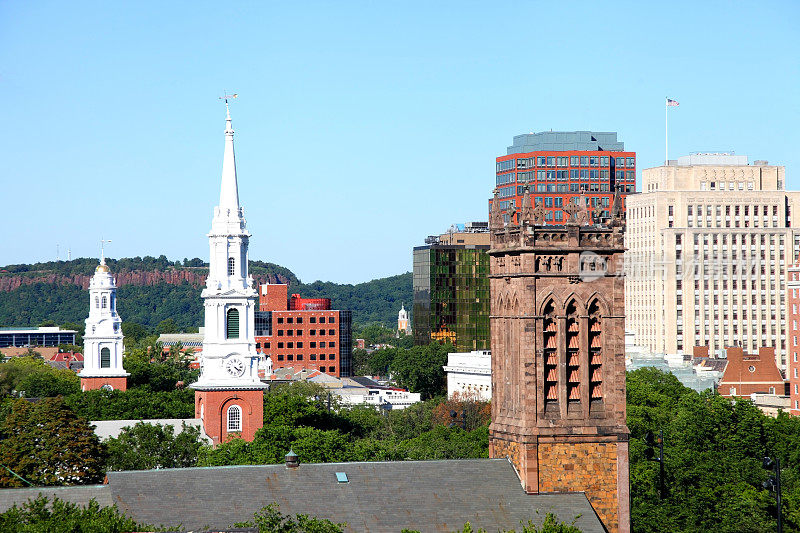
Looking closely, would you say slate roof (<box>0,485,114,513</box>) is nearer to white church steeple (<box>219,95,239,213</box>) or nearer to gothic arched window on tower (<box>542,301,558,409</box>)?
gothic arched window on tower (<box>542,301,558,409</box>)

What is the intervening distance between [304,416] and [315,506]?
72.4 meters

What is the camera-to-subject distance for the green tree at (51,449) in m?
113

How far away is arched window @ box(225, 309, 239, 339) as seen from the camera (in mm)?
146750

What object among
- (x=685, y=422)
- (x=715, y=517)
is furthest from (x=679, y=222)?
(x=715, y=517)

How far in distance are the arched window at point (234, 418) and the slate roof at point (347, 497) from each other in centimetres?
7089

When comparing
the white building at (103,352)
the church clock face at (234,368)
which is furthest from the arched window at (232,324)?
the white building at (103,352)

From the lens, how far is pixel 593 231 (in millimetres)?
77625

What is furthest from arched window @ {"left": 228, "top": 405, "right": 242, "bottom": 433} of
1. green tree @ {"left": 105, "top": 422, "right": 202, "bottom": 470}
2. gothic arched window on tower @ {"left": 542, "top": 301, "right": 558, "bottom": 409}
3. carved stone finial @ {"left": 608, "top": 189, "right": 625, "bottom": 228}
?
carved stone finial @ {"left": 608, "top": 189, "right": 625, "bottom": 228}

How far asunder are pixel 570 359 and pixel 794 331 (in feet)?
362

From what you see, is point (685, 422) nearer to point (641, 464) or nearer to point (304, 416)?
point (641, 464)

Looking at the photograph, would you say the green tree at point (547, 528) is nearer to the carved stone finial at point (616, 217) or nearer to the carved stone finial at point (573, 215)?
the carved stone finial at point (573, 215)

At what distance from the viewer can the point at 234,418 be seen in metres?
144

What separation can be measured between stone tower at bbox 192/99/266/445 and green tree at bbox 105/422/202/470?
16917 millimetres

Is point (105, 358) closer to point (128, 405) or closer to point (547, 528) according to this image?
point (128, 405)
